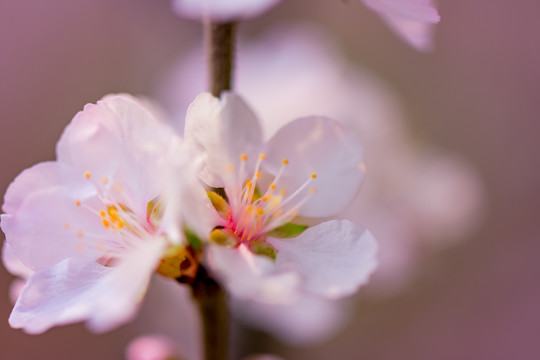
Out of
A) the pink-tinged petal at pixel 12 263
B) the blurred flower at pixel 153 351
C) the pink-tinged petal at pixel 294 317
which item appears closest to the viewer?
the pink-tinged petal at pixel 12 263

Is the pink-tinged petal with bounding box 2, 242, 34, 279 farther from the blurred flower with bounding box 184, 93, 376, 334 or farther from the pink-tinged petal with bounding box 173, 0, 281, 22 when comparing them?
the pink-tinged petal with bounding box 173, 0, 281, 22

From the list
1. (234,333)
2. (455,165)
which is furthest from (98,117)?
(455,165)

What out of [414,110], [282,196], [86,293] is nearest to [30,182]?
[86,293]

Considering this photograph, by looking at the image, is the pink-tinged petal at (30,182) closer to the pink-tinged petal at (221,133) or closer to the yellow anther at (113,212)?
the yellow anther at (113,212)

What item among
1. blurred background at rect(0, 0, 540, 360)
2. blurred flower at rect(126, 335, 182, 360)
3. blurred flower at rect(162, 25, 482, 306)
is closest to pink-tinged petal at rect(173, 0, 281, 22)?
blurred flower at rect(126, 335, 182, 360)

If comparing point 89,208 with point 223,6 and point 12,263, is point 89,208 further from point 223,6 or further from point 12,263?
point 223,6

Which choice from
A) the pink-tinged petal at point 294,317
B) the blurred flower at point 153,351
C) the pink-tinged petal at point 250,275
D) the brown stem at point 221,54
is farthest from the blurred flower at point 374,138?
the pink-tinged petal at point 250,275
